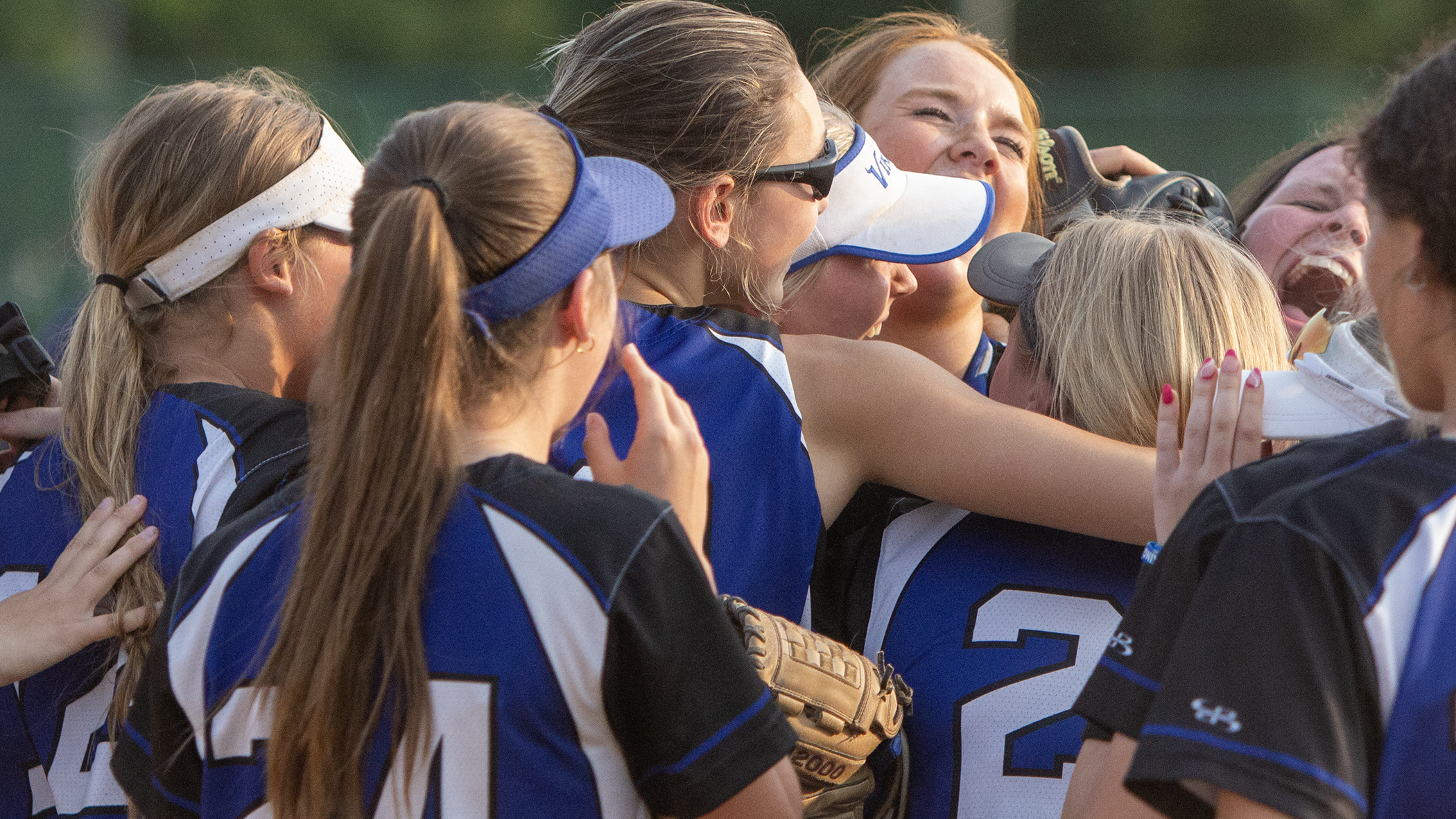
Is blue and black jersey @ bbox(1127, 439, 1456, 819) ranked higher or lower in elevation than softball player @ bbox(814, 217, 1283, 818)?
higher

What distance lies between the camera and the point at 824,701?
173 centimetres

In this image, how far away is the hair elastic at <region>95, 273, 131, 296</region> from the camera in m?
2.23

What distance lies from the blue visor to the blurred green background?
1075cm

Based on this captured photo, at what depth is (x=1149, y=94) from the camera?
48.5ft

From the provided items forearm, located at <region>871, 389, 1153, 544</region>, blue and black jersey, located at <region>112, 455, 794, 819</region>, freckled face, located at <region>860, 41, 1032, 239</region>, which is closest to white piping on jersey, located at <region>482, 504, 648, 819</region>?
blue and black jersey, located at <region>112, 455, 794, 819</region>

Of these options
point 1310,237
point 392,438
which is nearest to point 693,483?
point 392,438

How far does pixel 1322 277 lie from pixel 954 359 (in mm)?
1198

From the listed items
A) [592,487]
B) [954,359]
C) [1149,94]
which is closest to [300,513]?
[592,487]

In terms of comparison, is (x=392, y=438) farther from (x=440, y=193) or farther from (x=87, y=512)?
(x=87, y=512)

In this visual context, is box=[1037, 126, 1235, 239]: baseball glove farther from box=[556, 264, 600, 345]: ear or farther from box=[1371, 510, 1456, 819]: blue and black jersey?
box=[1371, 510, 1456, 819]: blue and black jersey

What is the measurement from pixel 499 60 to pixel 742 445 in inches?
786

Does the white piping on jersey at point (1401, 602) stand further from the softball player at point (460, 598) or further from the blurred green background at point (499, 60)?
the blurred green background at point (499, 60)

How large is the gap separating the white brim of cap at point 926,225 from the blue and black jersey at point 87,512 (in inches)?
42.3

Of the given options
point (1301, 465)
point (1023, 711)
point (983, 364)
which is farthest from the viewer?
point (983, 364)
